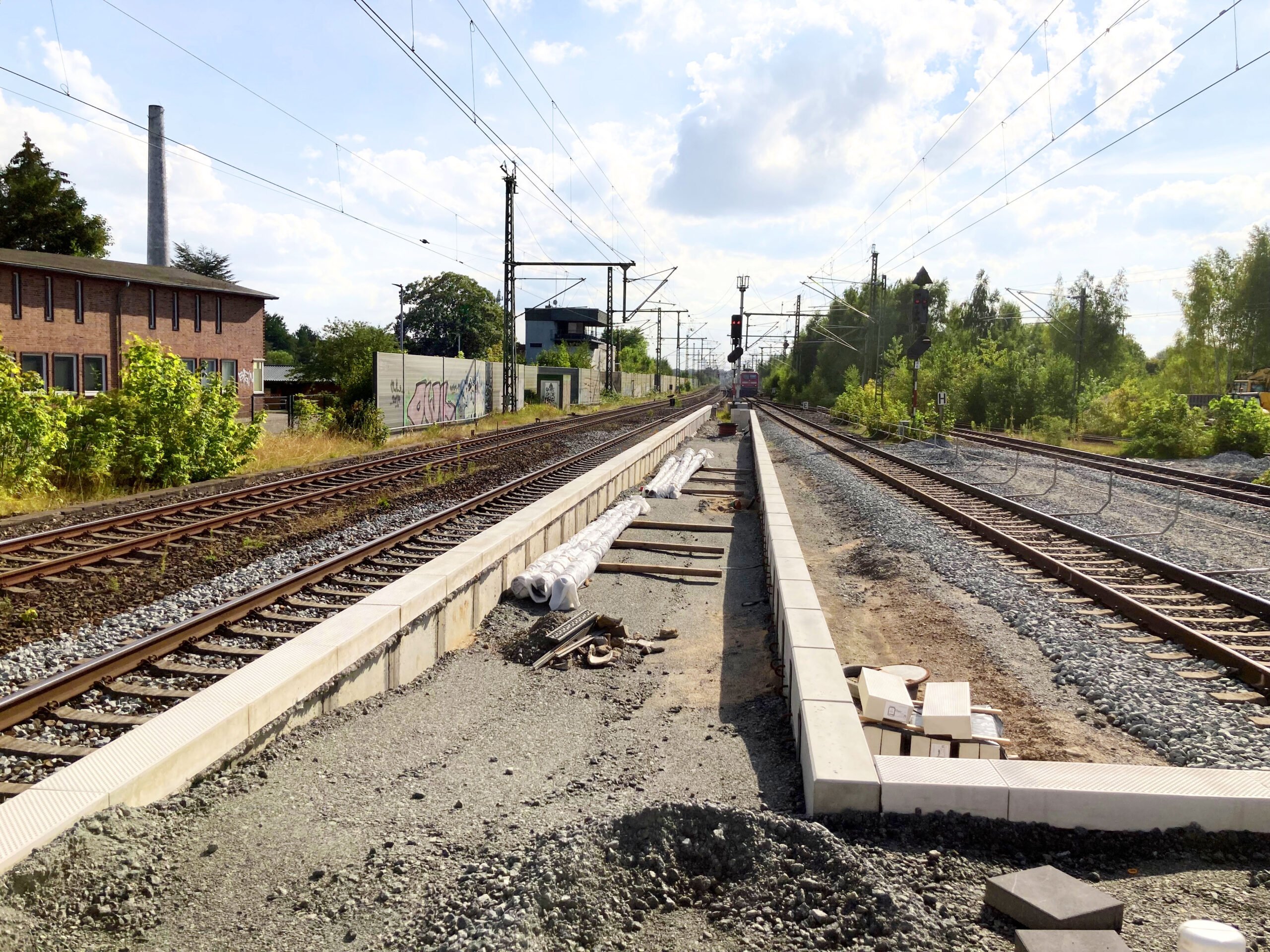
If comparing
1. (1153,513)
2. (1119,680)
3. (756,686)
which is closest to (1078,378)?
(1153,513)

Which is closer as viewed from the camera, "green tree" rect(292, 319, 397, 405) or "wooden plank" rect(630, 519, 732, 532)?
"wooden plank" rect(630, 519, 732, 532)

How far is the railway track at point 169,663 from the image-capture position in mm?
4953

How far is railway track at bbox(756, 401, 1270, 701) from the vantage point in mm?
7277

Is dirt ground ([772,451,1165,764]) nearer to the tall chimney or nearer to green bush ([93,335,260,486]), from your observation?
green bush ([93,335,260,486])

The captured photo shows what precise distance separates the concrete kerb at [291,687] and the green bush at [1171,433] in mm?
25694

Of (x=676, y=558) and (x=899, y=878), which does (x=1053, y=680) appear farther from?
(x=676, y=558)

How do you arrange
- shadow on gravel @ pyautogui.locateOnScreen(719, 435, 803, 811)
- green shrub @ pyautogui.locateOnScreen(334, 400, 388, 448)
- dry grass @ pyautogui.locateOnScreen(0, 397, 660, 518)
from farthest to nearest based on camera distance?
1. green shrub @ pyautogui.locateOnScreen(334, 400, 388, 448)
2. dry grass @ pyautogui.locateOnScreen(0, 397, 660, 518)
3. shadow on gravel @ pyautogui.locateOnScreen(719, 435, 803, 811)

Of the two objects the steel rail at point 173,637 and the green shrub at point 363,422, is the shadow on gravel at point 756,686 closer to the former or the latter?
the steel rail at point 173,637

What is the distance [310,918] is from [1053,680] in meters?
5.68

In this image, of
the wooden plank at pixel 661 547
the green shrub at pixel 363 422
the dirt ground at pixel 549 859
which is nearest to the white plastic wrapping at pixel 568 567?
the wooden plank at pixel 661 547

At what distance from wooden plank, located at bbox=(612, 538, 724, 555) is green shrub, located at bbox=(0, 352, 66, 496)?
822cm

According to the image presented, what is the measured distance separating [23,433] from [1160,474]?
75.8ft

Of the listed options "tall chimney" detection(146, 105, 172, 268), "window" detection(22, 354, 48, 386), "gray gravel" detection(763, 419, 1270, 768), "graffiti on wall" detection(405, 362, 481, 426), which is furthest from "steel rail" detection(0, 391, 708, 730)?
"tall chimney" detection(146, 105, 172, 268)

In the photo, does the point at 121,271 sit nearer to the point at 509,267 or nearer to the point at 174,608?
the point at 509,267
